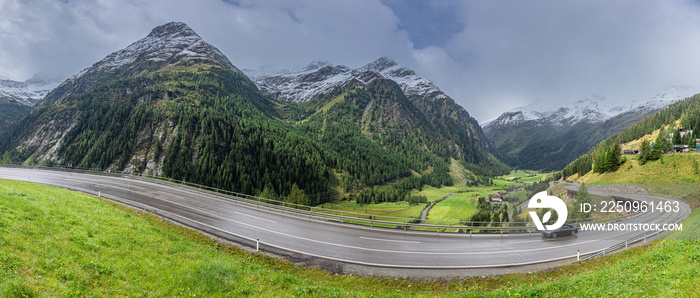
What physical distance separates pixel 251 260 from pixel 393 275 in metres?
12.0

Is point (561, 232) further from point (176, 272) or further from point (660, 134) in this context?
point (660, 134)

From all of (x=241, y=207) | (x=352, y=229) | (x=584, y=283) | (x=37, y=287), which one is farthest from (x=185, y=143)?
(x=584, y=283)

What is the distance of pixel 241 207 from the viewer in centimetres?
3922

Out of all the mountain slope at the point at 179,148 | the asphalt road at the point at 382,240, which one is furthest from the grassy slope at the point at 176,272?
the mountain slope at the point at 179,148

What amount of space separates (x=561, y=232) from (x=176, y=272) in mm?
38907

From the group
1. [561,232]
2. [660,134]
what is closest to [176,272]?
[561,232]

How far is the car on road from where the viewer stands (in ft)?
96.9

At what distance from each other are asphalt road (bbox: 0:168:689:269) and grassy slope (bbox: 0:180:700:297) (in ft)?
11.3

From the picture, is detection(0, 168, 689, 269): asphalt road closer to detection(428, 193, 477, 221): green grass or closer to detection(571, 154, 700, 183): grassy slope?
detection(571, 154, 700, 183): grassy slope

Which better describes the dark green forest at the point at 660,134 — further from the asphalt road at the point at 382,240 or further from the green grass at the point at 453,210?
the asphalt road at the point at 382,240

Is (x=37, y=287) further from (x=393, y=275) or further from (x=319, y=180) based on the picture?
(x=319, y=180)

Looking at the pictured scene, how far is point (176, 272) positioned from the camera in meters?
14.4

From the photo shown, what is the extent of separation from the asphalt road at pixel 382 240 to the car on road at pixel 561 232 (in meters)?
0.62

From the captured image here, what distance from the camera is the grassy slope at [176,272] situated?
10836mm
